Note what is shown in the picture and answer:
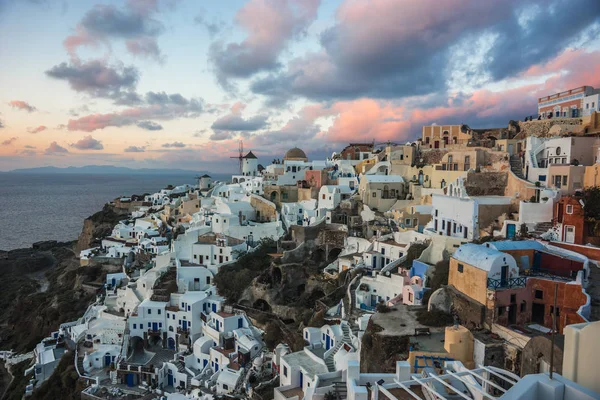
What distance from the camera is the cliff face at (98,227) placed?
59.6 meters

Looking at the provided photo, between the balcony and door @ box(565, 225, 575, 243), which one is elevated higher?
door @ box(565, 225, 575, 243)

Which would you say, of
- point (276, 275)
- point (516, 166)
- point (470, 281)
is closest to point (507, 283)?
point (470, 281)

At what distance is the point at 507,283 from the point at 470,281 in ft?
4.60

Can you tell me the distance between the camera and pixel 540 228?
22.2 metres

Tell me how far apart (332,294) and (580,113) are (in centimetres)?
2547

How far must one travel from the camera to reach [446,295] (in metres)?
17.6

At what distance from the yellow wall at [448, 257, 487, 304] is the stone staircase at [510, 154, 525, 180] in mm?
13998

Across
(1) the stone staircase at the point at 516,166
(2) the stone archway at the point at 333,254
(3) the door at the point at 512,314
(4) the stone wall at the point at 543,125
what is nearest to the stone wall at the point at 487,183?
(1) the stone staircase at the point at 516,166

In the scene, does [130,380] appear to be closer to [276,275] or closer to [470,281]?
[276,275]

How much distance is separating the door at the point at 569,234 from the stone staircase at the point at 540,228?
4.50ft

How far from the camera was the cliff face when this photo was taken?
5959 cm

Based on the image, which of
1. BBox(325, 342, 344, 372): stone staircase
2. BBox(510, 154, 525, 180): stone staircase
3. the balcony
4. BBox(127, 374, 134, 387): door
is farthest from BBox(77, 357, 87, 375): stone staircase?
BBox(510, 154, 525, 180): stone staircase

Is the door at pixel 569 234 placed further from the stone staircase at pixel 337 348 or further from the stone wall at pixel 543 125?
the stone wall at pixel 543 125

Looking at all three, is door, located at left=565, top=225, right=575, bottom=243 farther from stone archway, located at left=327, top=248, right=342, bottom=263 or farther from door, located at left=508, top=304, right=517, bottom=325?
stone archway, located at left=327, top=248, right=342, bottom=263
